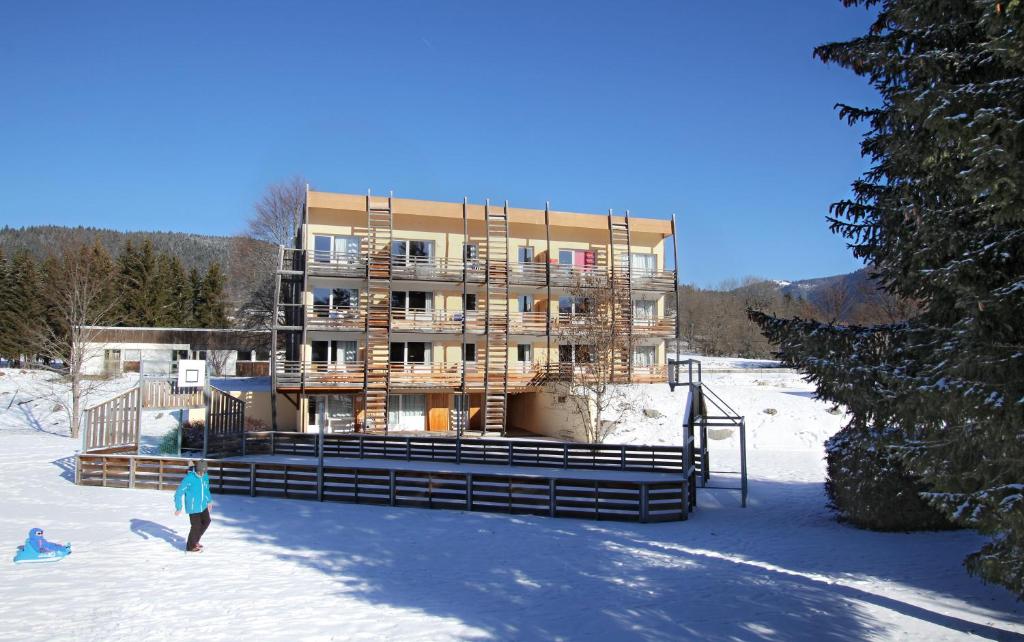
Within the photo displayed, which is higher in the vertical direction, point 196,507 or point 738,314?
point 738,314

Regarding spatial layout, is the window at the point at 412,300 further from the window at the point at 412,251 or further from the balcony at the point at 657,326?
the balcony at the point at 657,326

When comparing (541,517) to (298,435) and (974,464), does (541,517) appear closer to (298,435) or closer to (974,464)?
(974,464)

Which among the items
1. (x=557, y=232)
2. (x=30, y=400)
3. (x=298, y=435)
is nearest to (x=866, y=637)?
(x=298, y=435)

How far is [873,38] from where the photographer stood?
7648 millimetres

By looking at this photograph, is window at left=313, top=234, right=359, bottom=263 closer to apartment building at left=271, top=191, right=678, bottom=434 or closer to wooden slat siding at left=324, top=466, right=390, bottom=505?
apartment building at left=271, top=191, right=678, bottom=434

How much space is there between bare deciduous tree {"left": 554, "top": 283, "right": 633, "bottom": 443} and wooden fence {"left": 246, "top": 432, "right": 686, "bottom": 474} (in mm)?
3515

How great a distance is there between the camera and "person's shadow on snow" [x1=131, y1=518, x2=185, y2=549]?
40.1 ft

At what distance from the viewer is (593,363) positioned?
25406 mm

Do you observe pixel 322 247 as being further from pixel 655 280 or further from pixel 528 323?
pixel 655 280

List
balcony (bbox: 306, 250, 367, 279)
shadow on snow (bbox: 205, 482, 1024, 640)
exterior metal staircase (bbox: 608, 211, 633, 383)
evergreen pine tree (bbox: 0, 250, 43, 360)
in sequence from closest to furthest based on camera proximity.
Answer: shadow on snow (bbox: 205, 482, 1024, 640), exterior metal staircase (bbox: 608, 211, 633, 383), balcony (bbox: 306, 250, 367, 279), evergreen pine tree (bbox: 0, 250, 43, 360)

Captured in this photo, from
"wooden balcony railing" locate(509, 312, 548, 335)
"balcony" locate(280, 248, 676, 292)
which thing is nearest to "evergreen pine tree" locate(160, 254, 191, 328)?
"balcony" locate(280, 248, 676, 292)

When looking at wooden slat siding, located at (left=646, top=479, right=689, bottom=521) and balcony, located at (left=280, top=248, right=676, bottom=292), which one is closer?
wooden slat siding, located at (left=646, top=479, right=689, bottom=521)

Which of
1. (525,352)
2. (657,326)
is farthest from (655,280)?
(525,352)

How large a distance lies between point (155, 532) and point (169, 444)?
12252mm
